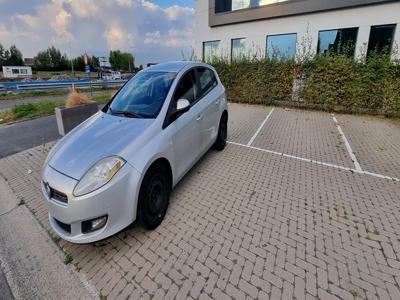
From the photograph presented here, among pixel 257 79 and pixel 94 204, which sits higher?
pixel 257 79

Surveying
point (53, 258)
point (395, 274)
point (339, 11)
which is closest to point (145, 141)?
point (53, 258)

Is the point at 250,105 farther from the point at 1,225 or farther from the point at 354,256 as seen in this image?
the point at 1,225

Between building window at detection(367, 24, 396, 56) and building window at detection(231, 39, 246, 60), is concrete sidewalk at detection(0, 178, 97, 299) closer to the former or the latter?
building window at detection(367, 24, 396, 56)

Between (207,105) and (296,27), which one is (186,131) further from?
(296,27)

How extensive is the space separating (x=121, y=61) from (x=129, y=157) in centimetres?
10288

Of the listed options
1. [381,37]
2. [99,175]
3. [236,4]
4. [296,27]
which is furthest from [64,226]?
[236,4]

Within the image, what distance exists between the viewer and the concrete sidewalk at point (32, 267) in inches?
86.0

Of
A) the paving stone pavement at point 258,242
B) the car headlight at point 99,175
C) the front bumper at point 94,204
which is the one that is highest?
the car headlight at point 99,175

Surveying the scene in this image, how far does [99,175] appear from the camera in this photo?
2266mm

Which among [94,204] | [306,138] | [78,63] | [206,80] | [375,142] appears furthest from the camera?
[78,63]

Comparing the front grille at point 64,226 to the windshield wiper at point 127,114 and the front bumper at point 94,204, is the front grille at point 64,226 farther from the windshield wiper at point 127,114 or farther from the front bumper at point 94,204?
the windshield wiper at point 127,114

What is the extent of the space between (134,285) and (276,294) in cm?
132

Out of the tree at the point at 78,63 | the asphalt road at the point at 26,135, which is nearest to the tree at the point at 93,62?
the tree at the point at 78,63

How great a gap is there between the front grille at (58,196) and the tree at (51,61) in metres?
91.1
